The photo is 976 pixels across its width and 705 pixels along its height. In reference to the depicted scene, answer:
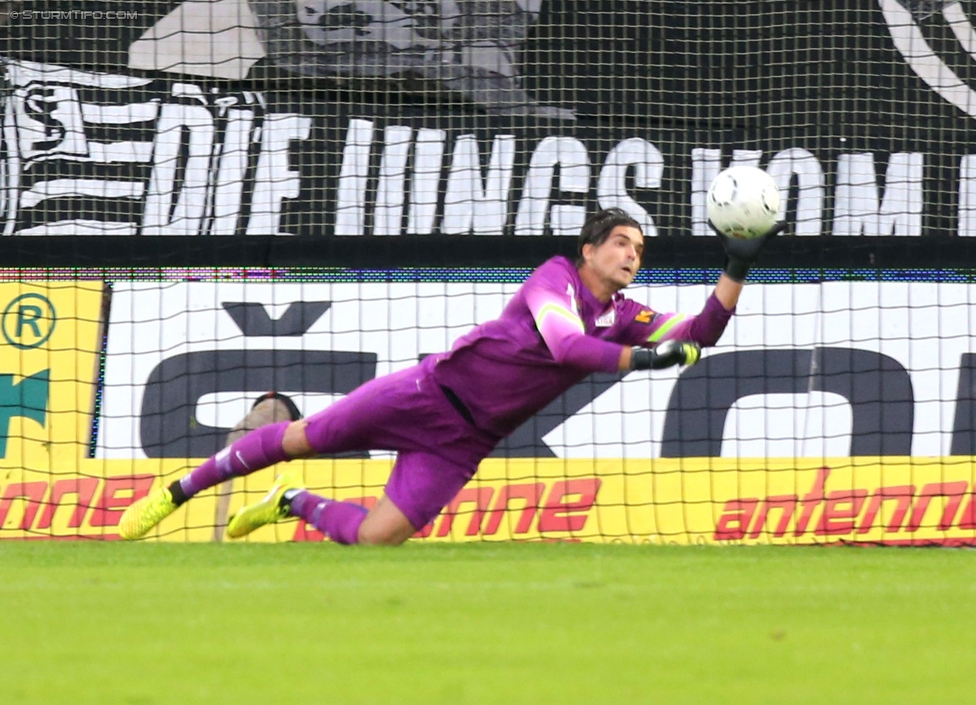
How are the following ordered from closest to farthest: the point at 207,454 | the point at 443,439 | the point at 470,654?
the point at 470,654 < the point at 443,439 < the point at 207,454

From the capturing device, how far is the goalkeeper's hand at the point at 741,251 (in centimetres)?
708

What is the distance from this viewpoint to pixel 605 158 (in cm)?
1090

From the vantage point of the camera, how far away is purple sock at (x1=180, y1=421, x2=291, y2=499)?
752 cm

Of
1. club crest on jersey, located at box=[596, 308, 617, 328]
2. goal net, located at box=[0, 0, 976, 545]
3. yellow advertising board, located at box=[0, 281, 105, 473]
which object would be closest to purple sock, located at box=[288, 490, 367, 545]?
club crest on jersey, located at box=[596, 308, 617, 328]

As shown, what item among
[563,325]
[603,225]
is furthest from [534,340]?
[603,225]

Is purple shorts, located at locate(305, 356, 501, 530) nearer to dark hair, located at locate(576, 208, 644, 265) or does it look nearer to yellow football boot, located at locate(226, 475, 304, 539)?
yellow football boot, located at locate(226, 475, 304, 539)

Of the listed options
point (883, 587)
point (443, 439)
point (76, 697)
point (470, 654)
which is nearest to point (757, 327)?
point (443, 439)

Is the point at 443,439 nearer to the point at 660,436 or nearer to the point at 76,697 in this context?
the point at 660,436

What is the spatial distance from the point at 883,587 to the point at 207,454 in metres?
4.83

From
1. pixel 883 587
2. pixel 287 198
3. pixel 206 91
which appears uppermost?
pixel 206 91

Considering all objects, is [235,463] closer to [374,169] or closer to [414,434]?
[414,434]

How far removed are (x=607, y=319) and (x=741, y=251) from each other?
739mm

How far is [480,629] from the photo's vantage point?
4.67 metres

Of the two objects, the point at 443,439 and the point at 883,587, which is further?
the point at 443,439
